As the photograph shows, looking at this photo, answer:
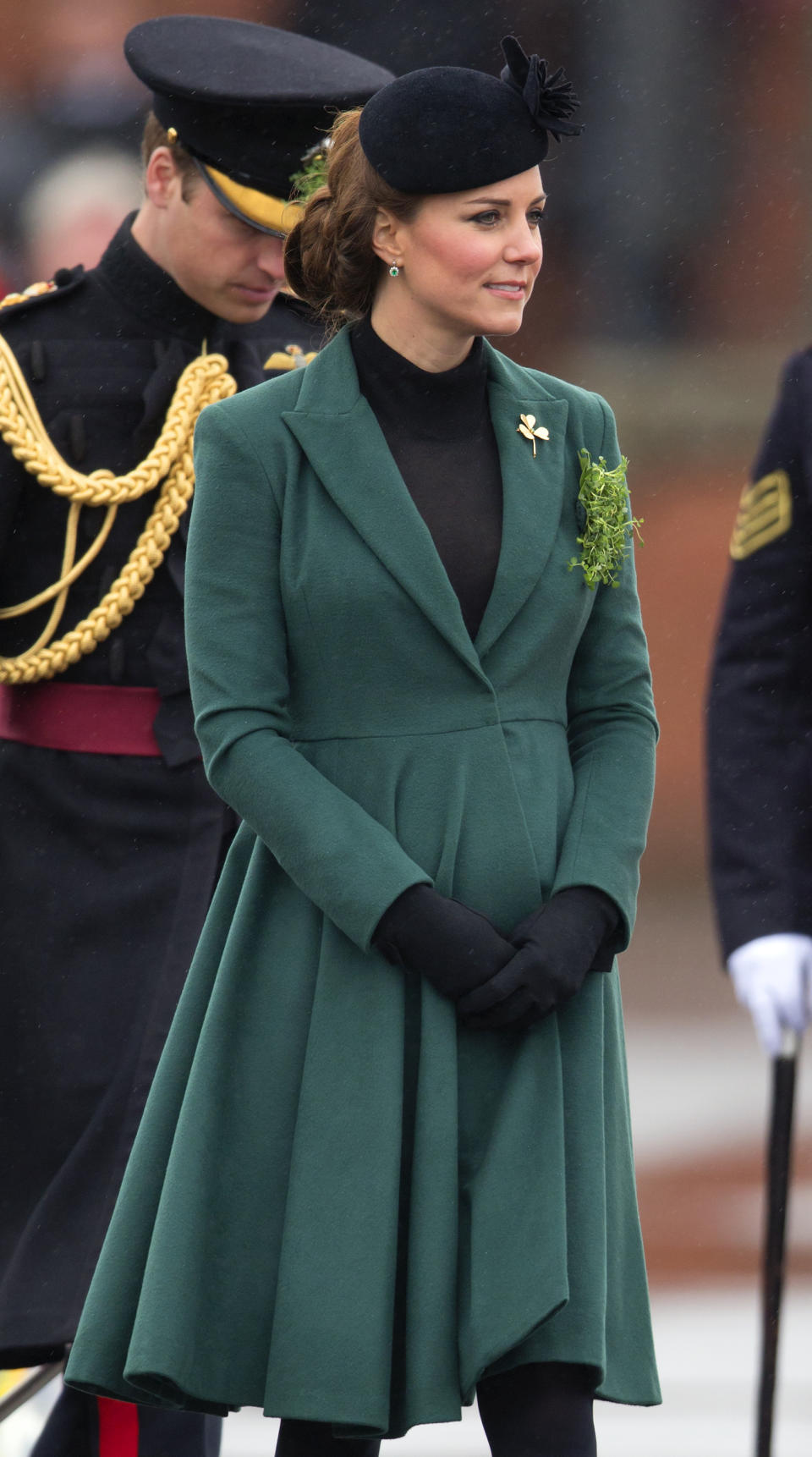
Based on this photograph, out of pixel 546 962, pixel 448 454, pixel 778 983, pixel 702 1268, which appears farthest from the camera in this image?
pixel 702 1268

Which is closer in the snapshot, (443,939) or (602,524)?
(443,939)

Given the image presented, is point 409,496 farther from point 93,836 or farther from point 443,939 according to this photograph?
point 93,836

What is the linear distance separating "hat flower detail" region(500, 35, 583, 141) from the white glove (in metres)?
0.94

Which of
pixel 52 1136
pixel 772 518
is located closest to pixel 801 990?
pixel 772 518

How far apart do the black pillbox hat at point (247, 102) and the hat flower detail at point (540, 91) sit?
79 cm

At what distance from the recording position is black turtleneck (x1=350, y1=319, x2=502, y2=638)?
303cm

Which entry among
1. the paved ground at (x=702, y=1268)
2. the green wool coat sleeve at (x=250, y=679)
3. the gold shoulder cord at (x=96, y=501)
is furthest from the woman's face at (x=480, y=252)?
the paved ground at (x=702, y=1268)

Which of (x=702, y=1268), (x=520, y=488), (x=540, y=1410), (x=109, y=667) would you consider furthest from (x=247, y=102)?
(x=702, y=1268)

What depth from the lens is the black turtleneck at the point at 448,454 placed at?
303 centimetres

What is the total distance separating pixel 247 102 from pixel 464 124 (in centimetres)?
99

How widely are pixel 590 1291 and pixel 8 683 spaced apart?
1.46 metres

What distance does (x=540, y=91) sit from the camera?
299 cm

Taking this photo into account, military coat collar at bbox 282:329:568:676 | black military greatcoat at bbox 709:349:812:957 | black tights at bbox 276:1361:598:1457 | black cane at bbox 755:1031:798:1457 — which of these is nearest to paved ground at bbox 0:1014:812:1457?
black cane at bbox 755:1031:798:1457

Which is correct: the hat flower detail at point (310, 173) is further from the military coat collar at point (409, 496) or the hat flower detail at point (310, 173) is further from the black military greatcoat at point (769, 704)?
the black military greatcoat at point (769, 704)
